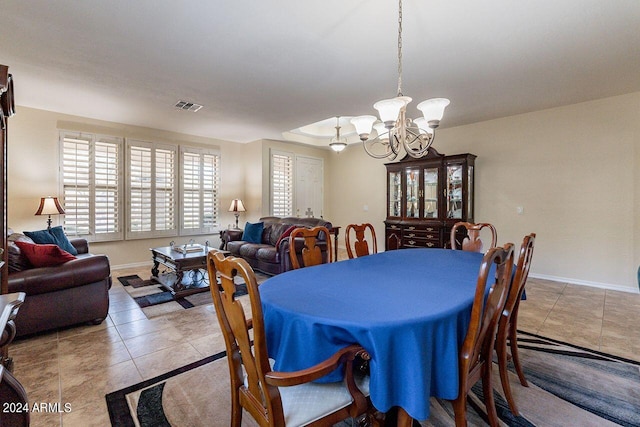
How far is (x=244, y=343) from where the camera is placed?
43.1 inches

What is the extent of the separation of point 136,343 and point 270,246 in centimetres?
252

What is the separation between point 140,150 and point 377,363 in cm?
583

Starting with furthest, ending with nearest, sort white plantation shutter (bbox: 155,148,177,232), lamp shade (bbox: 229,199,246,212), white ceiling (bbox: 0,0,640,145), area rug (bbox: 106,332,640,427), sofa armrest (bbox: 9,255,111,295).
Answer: lamp shade (bbox: 229,199,246,212) → white plantation shutter (bbox: 155,148,177,232) → sofa armrest (bbox: 9,255,111,295) → white ceiling (bbox: 0,0,640,145) → area rug (bbox: 106,332,640,427)

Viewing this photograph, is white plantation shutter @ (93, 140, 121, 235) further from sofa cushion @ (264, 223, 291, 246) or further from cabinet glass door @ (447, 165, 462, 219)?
cabinet glass door @ (447, 165, 462, 219)

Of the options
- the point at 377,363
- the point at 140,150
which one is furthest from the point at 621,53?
the point at 140,150

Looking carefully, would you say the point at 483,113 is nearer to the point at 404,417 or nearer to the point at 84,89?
the point at 404,417

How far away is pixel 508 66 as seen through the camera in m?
3.09

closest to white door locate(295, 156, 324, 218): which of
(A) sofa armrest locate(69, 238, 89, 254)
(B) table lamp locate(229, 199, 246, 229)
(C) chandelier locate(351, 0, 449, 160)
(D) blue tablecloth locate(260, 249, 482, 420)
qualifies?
(B) table lamp locate(229, 199, 246, 229)

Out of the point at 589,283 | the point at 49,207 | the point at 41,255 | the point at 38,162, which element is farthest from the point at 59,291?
the point at 589,283

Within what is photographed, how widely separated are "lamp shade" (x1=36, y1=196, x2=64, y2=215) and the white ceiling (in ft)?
4.56

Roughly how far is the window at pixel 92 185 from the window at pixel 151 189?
196 millimetres

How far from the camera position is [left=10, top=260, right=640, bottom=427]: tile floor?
1887mm

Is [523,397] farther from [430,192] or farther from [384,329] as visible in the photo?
[430,192]

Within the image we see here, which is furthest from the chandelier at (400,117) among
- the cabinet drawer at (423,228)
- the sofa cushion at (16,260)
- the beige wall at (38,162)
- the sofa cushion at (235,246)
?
the beige wall at (38,162)
